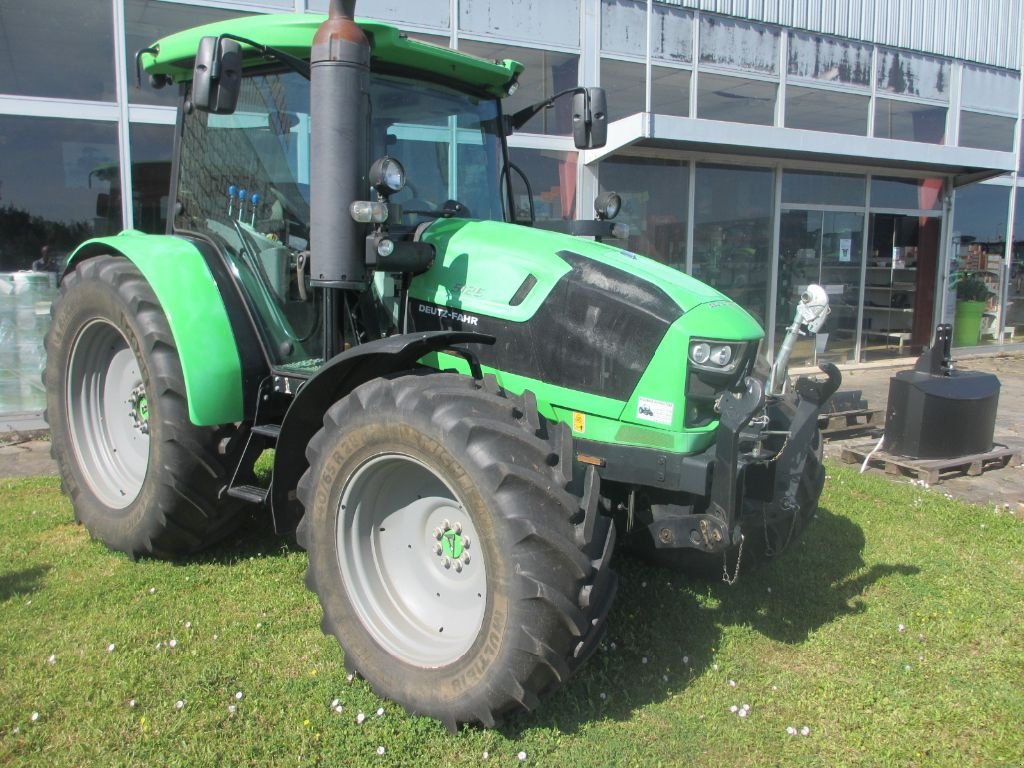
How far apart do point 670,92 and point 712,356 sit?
28.1 ft

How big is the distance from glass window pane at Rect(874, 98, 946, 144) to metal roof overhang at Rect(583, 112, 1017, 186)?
2.45ft

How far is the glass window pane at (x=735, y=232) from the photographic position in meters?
11.0

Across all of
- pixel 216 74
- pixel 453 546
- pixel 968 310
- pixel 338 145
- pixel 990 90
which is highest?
pixel 990 90

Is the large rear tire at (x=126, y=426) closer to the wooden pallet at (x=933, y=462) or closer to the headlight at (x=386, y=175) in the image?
the headlight at (x=386, y=175)

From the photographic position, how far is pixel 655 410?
308 centimetres

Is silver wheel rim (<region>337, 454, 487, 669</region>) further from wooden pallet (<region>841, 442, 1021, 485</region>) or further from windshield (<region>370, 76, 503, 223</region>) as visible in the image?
wooden pallet (<region>841, 442, 1021, 485</region>)

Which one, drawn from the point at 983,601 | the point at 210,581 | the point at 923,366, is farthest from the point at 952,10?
the point at 210,581

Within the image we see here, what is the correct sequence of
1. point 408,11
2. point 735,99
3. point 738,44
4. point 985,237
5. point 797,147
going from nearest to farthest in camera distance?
1. point 408,11
2. point 797,147
3. point 738,44
4. point 735,99
5. point 985,237

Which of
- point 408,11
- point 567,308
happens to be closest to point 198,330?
point 567,308

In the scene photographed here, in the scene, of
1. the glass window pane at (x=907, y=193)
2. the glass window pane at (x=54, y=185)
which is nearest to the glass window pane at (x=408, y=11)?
the glass window pane at (x=54, y=185)

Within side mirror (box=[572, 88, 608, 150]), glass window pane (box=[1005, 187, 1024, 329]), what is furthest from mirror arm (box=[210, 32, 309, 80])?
glass window pane (box=[1005, 187, 1024, 329])

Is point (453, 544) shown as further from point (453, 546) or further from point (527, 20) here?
point (527, 20)

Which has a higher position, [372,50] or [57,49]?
[57,49]

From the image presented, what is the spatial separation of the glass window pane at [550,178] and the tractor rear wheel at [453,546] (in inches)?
268
